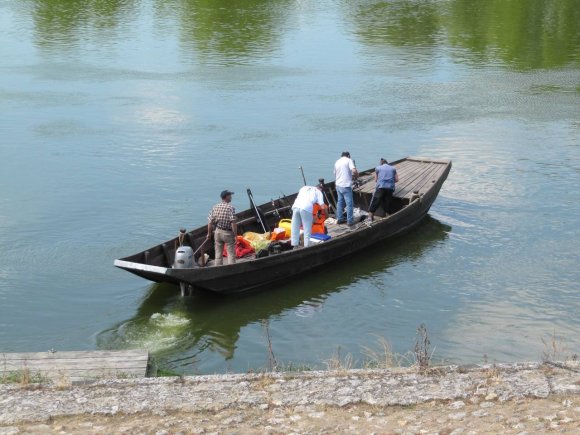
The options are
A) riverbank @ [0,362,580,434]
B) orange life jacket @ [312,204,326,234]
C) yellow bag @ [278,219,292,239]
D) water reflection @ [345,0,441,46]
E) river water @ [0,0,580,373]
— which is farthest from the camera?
water reflection @ [345,0,441,46]

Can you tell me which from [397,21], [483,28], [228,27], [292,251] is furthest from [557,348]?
[397,21]

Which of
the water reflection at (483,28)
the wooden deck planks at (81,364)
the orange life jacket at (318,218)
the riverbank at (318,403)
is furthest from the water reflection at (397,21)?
A: the riverbank at (318,403)

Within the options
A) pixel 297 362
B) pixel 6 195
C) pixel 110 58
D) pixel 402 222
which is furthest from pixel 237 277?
pixel 110 58

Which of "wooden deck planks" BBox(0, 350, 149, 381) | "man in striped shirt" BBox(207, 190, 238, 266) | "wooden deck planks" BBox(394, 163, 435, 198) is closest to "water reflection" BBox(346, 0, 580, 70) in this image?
"wooden deck planks" BBox(394, 163, 435, 198)

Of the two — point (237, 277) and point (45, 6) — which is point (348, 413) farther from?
point (45, 6)

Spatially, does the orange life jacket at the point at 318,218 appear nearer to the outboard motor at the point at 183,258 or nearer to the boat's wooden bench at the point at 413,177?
the boat's wooden bench at the point at 413,177

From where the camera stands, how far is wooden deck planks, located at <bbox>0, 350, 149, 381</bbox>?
11734mm

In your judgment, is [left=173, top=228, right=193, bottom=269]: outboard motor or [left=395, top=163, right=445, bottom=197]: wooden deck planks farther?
[left=395, top=163, right=445, bottom=197]: wooden deck planks

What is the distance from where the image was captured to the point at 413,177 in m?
23.4

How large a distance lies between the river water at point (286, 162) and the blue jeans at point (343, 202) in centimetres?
103

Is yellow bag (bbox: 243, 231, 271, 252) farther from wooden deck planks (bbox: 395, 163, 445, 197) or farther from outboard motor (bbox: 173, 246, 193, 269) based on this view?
wooden deck planks (bbox: 395, 163, 445, 197)

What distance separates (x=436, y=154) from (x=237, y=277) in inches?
472

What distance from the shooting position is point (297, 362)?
49.4 ft

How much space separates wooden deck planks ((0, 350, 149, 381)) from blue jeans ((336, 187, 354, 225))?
9.12 metres
